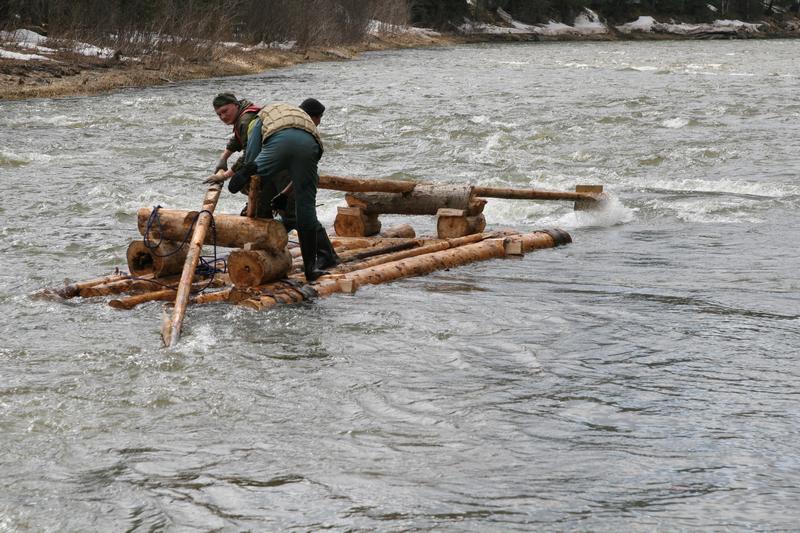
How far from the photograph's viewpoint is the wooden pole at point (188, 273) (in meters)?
8.05

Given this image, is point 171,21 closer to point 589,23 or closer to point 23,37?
point 23,37

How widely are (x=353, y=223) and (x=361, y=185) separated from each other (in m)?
0.98

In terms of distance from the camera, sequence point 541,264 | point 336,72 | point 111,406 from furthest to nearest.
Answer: point 336,72 → point 541,264 → point 111,406

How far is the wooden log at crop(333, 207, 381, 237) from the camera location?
40.0 feet

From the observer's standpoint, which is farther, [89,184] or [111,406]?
[89,184]

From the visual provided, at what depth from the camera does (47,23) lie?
4250 cm

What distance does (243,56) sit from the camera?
47.4 metres

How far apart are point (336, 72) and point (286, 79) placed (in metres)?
3.96

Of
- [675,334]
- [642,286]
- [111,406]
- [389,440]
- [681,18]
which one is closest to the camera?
[389,440]

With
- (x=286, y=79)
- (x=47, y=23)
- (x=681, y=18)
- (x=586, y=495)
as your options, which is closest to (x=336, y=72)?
(x=286, y=79)

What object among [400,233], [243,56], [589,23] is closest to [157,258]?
[400,233]

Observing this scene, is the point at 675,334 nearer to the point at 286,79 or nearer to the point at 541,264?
the point at 541,264

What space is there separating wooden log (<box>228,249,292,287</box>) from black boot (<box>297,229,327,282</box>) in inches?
9.8

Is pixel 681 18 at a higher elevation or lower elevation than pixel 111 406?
higher
